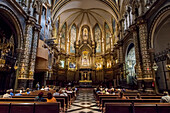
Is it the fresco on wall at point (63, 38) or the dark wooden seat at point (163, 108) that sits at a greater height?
the fresco on wall at point (63, 38)

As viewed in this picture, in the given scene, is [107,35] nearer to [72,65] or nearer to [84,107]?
[72,65]

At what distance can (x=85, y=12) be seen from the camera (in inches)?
1223

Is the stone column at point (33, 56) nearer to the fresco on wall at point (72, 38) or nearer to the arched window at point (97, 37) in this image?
the fresco on wall at point (72, 38)

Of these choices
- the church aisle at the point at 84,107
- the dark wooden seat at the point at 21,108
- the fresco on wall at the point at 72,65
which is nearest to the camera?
the dark wooden seat at the point at 21,108

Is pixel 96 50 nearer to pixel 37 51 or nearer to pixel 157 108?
pixel 37 51

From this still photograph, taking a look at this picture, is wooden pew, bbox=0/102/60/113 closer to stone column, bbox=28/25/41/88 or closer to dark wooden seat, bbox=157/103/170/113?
dark wooden seat, bbox=157/103/170/113

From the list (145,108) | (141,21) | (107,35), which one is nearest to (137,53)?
(141,21)

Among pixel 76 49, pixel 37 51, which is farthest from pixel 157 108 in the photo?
pixel 76 49

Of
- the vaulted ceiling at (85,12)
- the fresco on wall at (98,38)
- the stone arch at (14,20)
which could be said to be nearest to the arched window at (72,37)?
the vaulted ceiling at (85,12)

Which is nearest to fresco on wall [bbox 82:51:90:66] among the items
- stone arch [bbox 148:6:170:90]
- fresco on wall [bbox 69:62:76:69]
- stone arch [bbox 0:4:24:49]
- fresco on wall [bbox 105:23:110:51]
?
fresco on wall [bbox 69:62:76:69]

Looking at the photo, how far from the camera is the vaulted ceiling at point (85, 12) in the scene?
24.5 m

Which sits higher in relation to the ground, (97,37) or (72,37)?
(97,37)

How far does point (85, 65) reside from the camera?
32031mm

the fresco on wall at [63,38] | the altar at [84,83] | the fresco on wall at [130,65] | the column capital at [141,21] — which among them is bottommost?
the altar at [84,83]
